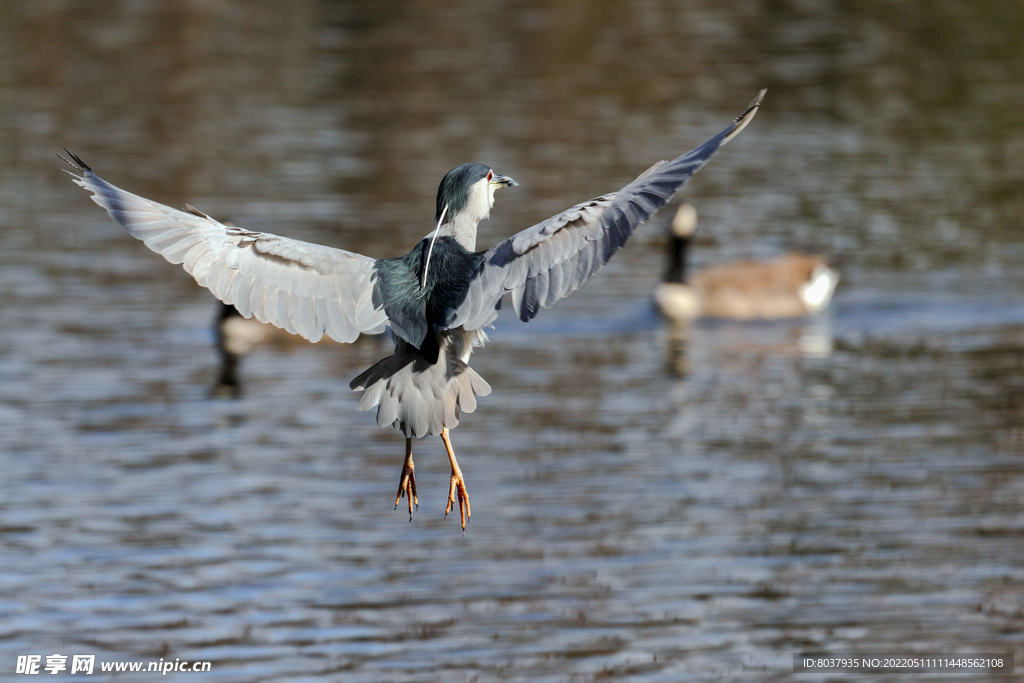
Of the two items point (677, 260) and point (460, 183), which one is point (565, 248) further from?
point (677, 260)

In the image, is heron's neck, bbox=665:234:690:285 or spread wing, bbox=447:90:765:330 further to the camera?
heron's neck, bbox=665:234:690:285

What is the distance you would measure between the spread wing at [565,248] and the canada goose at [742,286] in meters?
15.0

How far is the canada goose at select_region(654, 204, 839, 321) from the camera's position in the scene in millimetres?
21562

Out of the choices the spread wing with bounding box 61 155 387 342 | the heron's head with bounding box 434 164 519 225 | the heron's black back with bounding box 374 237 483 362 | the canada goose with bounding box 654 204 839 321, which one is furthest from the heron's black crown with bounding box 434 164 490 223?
the canada goose with bounding box 654 204 839 321

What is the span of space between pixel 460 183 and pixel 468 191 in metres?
0.05

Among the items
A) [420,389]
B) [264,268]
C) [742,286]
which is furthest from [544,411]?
[420,389]

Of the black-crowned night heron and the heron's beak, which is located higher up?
the heron's beak

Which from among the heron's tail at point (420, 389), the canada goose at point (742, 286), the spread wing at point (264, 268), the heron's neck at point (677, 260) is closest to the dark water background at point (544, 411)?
the canada goose at point (742, 286)

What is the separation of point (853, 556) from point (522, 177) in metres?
14.1

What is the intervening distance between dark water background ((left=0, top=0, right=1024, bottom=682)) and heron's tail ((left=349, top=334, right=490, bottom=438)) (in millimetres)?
5310

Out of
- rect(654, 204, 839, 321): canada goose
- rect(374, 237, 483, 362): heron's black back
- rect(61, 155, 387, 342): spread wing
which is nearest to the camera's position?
rect(374, 237, 483, 362): heron's black back

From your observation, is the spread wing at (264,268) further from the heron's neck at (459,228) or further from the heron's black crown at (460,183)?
the heron's black crown at (460,183)

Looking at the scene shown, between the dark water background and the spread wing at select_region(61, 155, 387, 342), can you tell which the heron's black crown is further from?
the dark water background

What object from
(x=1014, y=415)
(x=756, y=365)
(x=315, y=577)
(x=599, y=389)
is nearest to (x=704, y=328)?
(x=756, y=365)
